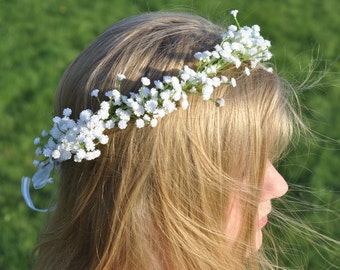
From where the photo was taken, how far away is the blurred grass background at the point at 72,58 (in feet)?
12.5

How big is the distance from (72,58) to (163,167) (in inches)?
150

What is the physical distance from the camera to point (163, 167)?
176 centimetres

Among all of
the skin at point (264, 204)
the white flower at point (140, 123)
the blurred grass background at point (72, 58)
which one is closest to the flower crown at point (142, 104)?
the white flower at point (140, 123)

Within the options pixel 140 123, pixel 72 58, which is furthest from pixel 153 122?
pixel 72 58

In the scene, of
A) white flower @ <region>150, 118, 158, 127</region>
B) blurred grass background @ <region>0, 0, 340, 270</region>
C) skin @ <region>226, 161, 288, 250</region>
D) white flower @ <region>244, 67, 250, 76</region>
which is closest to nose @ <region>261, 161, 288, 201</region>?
skin @ <region>226, 161, 288, 250</region>

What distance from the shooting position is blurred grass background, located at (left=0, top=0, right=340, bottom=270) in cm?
381

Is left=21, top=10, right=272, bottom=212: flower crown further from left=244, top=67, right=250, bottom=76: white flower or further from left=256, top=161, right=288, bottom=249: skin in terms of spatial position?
left=256, top=161, right=288, bottom=249: skin

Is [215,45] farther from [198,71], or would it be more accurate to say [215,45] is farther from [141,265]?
[141,265]

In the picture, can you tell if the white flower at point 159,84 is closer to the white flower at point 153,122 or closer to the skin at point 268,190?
the white flower at point 153,122

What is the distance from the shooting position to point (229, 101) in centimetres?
179

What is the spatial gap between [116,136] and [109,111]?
3.2 inches

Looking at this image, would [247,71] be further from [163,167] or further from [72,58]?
[72,58]

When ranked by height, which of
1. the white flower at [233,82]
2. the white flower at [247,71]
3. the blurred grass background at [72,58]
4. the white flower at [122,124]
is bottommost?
the blurred grass background at [72,58]

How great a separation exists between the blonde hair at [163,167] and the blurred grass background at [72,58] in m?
1.04
